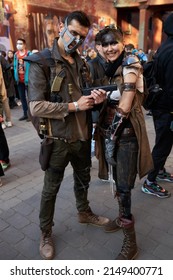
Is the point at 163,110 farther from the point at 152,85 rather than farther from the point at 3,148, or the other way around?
the point at 3,148

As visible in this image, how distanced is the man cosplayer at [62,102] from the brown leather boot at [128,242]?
2.09ft

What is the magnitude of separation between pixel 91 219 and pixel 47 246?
0.58m

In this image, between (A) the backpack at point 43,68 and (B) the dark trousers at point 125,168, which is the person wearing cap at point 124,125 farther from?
(A) the backpack at point 43,68

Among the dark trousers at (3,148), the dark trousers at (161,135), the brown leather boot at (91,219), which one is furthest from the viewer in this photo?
the dark trousers at (3,148)

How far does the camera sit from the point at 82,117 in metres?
2.19

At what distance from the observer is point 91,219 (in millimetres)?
2773

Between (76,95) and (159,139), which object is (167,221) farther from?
(76,95)

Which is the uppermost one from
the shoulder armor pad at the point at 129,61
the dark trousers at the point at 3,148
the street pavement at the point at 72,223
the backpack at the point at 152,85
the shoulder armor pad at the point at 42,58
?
the shoulder armor pad at the point at 42,58

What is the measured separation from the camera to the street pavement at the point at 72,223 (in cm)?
240

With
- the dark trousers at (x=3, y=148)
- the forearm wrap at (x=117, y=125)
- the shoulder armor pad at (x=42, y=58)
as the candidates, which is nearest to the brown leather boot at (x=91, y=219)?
the forearm wrap at (x=117, y=125)

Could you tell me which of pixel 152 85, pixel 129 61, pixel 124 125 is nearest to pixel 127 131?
pixel 124 125

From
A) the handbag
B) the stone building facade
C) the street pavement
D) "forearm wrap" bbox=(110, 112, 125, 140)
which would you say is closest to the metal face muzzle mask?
"forearm wrap" bbox=(110, 112, 125, 140)

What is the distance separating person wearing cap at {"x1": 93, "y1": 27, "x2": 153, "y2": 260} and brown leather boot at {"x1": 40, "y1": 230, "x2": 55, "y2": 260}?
0.60 m
